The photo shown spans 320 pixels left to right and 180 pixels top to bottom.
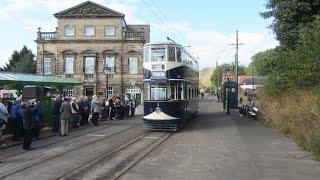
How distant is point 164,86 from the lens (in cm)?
2623

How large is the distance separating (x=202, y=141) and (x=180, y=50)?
7.99 metres

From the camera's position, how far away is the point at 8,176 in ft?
41.1

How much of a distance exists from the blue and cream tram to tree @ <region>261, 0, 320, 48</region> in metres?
5.89

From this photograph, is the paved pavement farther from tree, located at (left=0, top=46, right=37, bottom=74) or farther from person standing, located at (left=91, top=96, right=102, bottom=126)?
tree, located at (left=0, top=46, right=37, bottom=74)

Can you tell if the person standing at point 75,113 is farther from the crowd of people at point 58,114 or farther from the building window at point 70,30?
the building window at point 70,30

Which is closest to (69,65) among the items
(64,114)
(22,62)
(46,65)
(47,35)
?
(46,65)

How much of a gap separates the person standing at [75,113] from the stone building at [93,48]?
148 ft

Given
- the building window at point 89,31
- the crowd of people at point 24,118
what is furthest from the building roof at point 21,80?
the building window at point 89,31

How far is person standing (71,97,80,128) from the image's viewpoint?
85.7ft

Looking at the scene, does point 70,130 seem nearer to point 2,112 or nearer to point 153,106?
point 153,106

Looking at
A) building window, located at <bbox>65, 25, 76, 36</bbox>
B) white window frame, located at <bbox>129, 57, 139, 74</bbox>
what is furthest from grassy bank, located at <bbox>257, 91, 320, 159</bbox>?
building window, located at <bbox>65, 25, 76, 36</bbox>

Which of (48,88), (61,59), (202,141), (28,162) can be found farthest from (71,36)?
(28,162)

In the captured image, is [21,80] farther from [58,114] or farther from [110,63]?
[110,63]

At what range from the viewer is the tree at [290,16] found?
27.6 m
